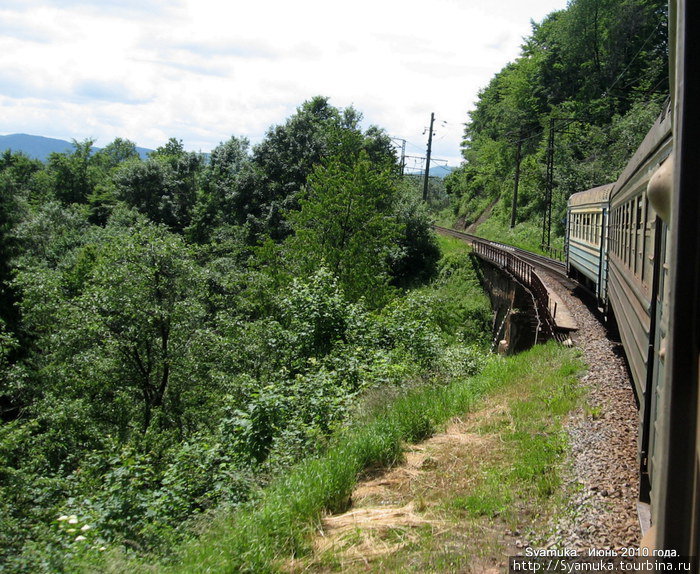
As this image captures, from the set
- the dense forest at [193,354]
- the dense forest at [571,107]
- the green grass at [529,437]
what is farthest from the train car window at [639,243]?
the dense forest at [571,107]

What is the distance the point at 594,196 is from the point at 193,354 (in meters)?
11.2

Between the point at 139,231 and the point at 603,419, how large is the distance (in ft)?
39.6

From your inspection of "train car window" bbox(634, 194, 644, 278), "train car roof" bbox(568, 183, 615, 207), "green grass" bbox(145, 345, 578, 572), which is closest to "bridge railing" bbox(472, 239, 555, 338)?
"train car roof" bbox(568, 183, 615, 207)

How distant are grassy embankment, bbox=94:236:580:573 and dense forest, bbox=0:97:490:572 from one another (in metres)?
0.55

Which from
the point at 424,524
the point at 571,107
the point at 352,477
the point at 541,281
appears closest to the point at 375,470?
the point at 352,477

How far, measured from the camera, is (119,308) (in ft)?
44.4

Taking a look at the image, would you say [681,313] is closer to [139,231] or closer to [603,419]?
[603,419]

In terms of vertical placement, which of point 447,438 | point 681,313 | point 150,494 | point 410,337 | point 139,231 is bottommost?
point 150,494

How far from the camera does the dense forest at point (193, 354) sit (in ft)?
21.3

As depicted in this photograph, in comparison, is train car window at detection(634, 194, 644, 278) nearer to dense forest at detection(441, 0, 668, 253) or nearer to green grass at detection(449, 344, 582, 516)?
green grass at detection(449, 344, 582, 516)

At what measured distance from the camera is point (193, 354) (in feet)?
47.6

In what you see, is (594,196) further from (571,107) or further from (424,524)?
(571,107)

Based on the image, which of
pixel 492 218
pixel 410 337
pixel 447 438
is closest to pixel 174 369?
pixel 410 337

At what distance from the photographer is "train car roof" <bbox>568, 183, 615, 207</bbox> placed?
1272 cm
